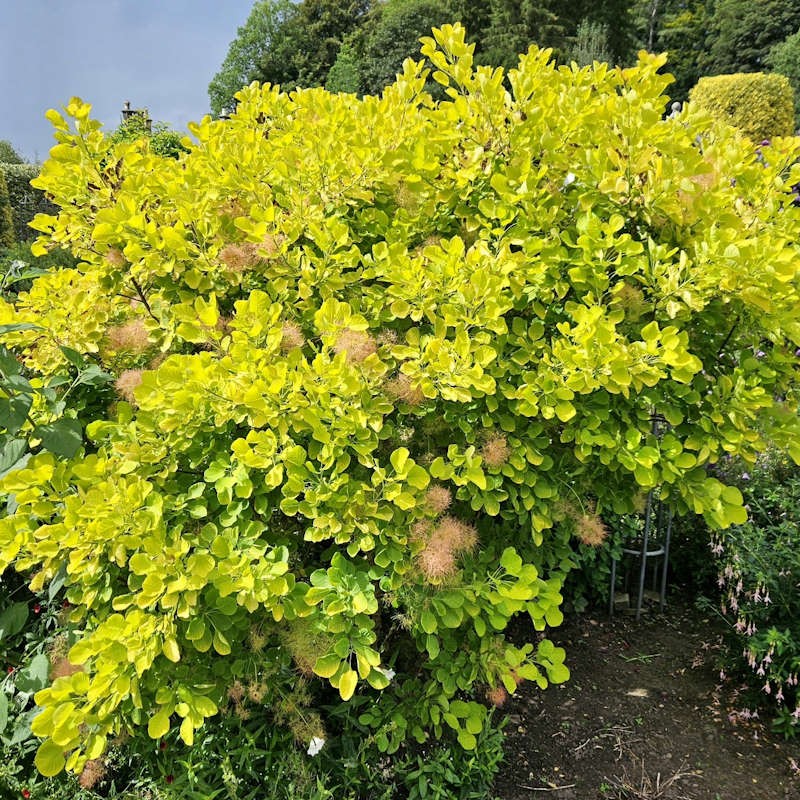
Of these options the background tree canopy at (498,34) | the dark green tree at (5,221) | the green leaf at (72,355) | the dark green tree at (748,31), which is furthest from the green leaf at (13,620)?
the dark green tree at (748,31)

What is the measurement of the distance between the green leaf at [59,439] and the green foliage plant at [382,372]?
3 centimetres

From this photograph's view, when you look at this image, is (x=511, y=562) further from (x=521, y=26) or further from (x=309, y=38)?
(x=309, y=38)

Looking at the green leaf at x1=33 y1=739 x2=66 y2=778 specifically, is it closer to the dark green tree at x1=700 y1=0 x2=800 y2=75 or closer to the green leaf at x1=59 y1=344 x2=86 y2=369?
the green leaf at x1=59 y1=344 x2=86 y2=369

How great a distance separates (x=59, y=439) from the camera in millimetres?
1390

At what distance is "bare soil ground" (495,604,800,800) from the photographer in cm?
197

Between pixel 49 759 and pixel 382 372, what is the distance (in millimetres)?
1013

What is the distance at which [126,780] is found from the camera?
1.94 metres

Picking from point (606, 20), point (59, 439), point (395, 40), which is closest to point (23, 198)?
point (59, 439)

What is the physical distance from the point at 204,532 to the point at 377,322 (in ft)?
2.13

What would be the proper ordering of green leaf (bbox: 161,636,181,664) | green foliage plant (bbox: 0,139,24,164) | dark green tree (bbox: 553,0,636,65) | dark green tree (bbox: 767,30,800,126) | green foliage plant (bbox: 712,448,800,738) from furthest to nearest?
dark green tree (bbox: 553,0,636,65) < dark green tree (bbox: 767,30,800,126) < green foliage plant (bbox: 0,139,24,164) < green foliage plant (bbox: 712,448,800,738) < green leaf (bbox: 161,636,181,664)

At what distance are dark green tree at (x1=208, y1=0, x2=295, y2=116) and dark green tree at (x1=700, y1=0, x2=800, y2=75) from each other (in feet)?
77.1

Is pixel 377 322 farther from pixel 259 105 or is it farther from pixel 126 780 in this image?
pixel 126 780

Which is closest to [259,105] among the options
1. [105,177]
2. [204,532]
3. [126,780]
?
[105,177]

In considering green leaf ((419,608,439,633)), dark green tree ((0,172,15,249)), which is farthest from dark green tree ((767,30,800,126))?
green leaf ((419,608,439,633))
